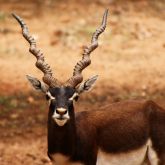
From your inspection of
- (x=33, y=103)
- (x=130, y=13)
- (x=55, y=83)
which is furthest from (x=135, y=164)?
(x=130, y=13)

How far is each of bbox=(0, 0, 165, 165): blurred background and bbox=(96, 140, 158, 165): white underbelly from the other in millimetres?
2807

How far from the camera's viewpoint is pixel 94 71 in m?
19.4

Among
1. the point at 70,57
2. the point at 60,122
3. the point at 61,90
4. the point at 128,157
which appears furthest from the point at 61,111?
the point at 70,57

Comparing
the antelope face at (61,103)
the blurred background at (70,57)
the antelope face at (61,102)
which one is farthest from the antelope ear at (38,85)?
the blurred background at (70,57)

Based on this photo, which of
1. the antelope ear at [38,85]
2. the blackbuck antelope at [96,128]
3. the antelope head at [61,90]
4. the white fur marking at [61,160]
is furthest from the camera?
the antelope ear at [38,85]

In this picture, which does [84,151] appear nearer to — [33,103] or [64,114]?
[64,114]

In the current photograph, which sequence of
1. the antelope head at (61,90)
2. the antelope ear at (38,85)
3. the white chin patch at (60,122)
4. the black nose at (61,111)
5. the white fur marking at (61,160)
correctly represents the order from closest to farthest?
the black nose at (61,111), the antelope head at (61,90), the white chin patch at (60,122), the white fur marking at (61,160), the antelope ear at (38,85)

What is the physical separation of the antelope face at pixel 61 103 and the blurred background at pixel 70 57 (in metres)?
3.66

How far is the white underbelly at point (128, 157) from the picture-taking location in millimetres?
11977

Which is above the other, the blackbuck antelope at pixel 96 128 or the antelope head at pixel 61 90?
the antelope head at pixel 61 90

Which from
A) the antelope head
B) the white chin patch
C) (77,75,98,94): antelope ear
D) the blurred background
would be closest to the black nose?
the antelope head

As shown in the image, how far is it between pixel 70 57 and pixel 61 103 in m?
9.56

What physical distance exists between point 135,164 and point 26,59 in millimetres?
8539

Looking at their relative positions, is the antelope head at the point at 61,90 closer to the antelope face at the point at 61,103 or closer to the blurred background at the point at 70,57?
the antelope face at the point at 61,103
